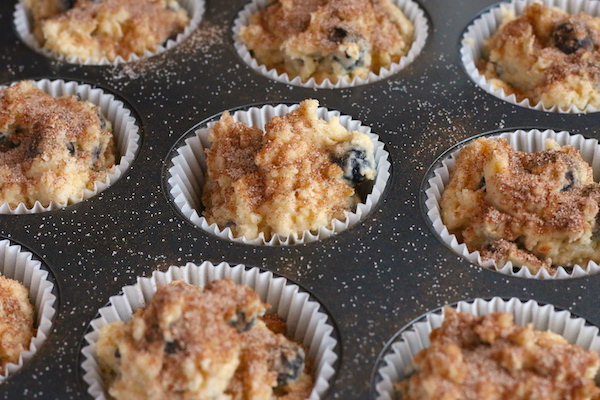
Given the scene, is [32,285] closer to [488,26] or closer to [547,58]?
[547,58]

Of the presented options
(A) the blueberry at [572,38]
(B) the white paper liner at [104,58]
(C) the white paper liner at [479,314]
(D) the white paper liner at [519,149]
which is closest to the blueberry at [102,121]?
(B) the white paper liner at [104,58]

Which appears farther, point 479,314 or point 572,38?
point 572,38

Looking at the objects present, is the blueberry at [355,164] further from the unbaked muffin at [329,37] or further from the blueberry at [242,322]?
the blueberry at [242,322]

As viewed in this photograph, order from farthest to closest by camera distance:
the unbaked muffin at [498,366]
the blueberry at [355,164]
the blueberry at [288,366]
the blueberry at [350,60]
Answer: the blueberry at [350,60]
the blueberry at [355,164]
the blueberry at [288,366]
the unbaked muffin at [498,366]

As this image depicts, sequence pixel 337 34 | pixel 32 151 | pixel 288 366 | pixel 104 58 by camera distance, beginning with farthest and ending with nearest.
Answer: pixel 104 58 < pixel 337 34 < pixel 32 151 < pixel 288 366

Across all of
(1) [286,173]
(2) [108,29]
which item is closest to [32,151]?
(2) [108,29]

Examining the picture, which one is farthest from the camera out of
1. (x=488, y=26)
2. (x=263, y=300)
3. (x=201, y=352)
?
(x=488, y=26)

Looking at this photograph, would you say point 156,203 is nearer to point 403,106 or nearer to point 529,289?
point 403,106

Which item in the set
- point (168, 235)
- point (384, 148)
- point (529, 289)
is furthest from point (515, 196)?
point (168, 235)
